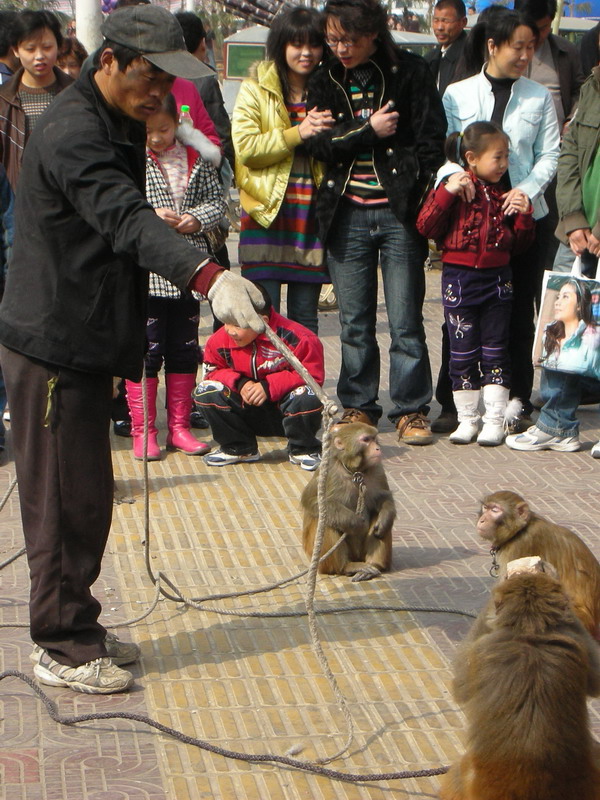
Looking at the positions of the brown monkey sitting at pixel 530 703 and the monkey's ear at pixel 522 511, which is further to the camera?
the monkey's ear at pixel 522 511

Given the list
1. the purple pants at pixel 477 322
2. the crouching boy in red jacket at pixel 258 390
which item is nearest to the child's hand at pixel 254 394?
the crouching boy in red jacket at pixel 258 390

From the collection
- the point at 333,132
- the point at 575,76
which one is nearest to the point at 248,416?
the point at 333,132

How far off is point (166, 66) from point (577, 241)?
3.82 meters

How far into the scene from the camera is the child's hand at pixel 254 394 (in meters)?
6.39

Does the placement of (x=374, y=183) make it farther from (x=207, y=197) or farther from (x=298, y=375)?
(x=298, y=375)

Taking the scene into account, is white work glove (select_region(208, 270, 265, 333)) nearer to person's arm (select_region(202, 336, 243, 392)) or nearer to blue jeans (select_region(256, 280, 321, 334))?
person's arm (select_region(202, 336, 243, 392))

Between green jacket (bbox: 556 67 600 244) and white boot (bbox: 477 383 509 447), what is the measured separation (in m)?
0.98

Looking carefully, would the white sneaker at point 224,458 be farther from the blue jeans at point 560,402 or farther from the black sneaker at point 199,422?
the blue jeans at point 560,402

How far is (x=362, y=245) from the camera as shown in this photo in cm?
679

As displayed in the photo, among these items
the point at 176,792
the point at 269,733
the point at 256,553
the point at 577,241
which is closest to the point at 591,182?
the point at 577,241

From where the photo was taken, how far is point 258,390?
21.0ft

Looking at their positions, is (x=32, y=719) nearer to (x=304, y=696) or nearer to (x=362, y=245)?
(x=304, y=696)

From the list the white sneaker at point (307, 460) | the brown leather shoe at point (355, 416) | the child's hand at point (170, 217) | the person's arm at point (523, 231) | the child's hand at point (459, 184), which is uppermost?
Answer: the child's hand at point (459, 184)

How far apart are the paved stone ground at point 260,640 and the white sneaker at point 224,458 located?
0.28ft
